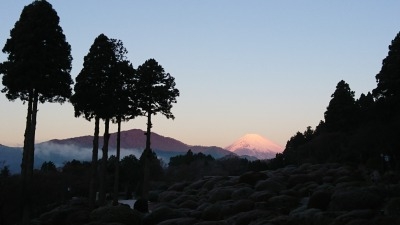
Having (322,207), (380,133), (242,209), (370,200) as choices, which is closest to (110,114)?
(242,209)

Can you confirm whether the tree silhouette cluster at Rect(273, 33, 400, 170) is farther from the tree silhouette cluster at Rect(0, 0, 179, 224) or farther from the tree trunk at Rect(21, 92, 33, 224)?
the tree trunk at Rect(21, 92, 33, 224)

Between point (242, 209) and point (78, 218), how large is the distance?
9.14 meters

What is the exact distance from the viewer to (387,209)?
19625 millimetres

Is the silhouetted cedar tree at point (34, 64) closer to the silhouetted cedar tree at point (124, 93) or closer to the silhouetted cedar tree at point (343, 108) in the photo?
the silhouetted cedar tree at point (124, 93)

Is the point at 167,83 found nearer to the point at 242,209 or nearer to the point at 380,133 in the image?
the point at 242,209

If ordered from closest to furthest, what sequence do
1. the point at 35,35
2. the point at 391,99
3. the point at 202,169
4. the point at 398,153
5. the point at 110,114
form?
the point at 35,35, the point at 110,114, the point at 391,99, the point at 398,153, the point at 202,169

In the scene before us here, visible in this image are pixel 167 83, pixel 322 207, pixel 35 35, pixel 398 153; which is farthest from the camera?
pixel 398 153

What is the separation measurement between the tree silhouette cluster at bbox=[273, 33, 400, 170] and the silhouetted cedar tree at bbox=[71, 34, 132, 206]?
25565 mm

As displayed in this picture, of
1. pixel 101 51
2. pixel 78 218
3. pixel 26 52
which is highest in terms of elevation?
pixel 101 51

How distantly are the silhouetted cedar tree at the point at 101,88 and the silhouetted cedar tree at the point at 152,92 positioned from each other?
12.0ft

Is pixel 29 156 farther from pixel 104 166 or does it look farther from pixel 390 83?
pixel 390 83

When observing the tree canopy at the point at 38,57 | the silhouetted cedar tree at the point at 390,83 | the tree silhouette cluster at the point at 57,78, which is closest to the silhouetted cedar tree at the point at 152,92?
the tree silhouette cluster at the point at 57,78

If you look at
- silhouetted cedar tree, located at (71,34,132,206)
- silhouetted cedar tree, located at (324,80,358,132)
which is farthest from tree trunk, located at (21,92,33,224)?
silhouetted cedar tree, located at (324,80,358,132)

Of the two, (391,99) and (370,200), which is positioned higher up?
(391,99)
